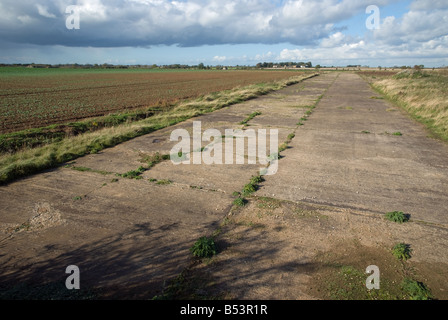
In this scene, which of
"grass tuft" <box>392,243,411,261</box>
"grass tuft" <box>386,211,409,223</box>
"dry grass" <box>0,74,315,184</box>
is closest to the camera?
"grass tuft" <box>392,243,411,261</box>

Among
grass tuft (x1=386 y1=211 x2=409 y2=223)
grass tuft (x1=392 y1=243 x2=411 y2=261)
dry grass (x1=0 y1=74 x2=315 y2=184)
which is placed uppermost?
dry grass (x1=0 y1=74 x2=315 y2=184)

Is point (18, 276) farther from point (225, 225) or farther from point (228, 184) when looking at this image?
point (228, 184)

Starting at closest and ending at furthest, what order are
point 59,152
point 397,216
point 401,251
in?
point 401,251 < point 397,216 < point 59,152

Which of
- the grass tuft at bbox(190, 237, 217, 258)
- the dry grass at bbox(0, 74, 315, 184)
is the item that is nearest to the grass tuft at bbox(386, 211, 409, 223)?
the grass tuft at bbox(190, 237, 217, 258)

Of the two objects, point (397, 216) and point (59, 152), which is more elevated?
point (59, 152)

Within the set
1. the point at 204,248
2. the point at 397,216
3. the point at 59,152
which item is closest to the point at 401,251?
the point at 397,216

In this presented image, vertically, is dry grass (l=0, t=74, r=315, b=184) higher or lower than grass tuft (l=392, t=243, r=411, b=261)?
higher

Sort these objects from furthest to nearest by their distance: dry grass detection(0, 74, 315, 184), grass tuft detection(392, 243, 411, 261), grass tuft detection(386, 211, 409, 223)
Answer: dry grass detection(0, 74, 315, 184)
grass tuft detection(386, 211, 409, 223)
grass tuft detection(392, 243, 411, 261)

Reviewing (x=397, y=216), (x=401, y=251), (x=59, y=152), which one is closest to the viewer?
(x=401, y=251)

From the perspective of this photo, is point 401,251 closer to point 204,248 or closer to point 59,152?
point 204,248

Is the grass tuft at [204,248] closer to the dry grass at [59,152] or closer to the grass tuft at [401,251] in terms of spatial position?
the grass tuft at [401,251]

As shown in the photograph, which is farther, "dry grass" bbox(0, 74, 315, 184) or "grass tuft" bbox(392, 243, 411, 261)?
"dry grass" bbox(0, 74, 315, 184)

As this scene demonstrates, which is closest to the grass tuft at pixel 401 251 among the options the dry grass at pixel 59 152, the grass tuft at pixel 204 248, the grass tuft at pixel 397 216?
the grass tuft at pixel 397 216

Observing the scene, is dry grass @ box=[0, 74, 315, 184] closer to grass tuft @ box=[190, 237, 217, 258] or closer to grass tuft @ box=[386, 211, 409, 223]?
grass tuft @ box=[190, 237, 217, 258]
